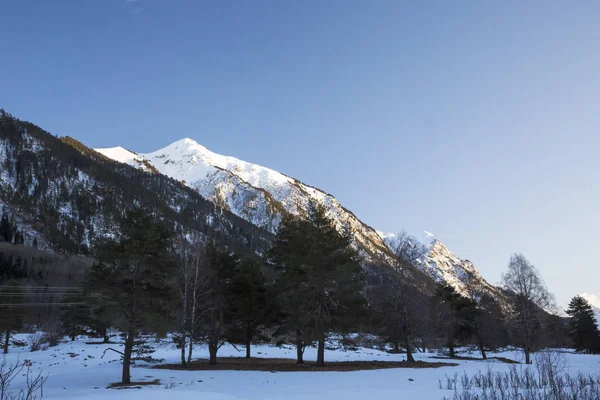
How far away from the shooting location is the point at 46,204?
534 ft

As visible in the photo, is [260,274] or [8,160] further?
[8,160]

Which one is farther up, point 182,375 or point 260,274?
point 260,274

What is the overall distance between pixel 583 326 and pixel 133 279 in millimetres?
67938

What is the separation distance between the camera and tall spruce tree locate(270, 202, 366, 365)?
28438 millimetres

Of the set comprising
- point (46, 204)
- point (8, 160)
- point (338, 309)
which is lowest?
point (338, 309)

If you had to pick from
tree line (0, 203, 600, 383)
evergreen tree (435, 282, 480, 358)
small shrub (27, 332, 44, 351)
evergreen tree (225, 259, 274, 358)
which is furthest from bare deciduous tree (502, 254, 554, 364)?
small shrub (27, 332, 44, 351)

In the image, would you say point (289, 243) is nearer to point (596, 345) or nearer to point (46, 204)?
point (596, 345)

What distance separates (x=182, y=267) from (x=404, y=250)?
60.6ft

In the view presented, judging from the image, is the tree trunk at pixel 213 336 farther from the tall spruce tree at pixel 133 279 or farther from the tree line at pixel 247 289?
the tall spruce tree at pixel 133 279

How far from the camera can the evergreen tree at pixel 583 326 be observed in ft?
201

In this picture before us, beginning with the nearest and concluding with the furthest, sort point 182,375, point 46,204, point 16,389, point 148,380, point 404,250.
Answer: point 16,389 < point 148,380 < point 182,375 < point 404,250 < point 46,204

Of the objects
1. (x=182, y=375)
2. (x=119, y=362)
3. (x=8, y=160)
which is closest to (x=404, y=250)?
(x=182, y=375)

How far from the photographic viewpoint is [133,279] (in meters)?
22.7

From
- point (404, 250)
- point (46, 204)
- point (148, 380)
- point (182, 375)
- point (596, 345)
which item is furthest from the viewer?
point (46, 204)
